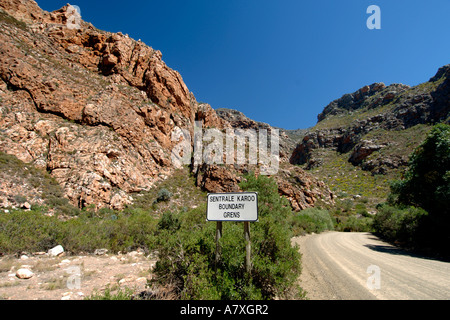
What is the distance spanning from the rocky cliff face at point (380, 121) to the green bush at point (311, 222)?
2376 cm

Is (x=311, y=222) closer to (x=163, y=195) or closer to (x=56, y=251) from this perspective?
(x=163, y=195)

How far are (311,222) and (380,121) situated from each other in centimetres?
5116

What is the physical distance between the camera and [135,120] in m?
27.0

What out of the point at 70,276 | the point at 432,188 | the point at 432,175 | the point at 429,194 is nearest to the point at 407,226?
the point at 429,194

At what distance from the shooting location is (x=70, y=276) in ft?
18.7

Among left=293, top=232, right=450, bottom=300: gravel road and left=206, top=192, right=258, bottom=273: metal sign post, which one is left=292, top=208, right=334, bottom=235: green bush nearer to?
left=293, top=232, right=450, bottom=300: gravel road

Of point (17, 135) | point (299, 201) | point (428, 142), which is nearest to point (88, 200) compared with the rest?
point (17, 135)

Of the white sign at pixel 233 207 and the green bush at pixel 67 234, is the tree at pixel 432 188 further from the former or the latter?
the green bush at pixel 67 234

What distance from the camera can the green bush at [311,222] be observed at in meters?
22.6

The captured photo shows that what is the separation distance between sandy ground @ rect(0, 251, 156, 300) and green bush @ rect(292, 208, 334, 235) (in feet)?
58.7

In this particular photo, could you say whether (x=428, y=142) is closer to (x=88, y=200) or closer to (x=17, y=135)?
(x=88, y=200)

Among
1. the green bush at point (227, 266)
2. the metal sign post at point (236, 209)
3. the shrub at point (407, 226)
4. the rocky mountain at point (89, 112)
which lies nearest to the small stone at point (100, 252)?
the green bush at point (227, 266)

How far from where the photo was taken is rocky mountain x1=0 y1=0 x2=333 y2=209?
18.2m

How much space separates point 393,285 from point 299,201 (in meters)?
28.4
